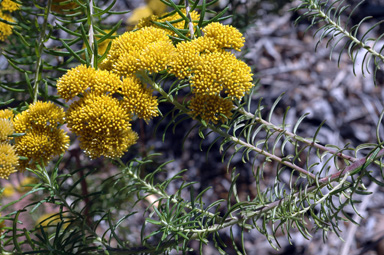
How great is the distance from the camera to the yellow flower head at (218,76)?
0.70 m

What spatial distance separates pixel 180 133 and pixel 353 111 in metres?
1.14

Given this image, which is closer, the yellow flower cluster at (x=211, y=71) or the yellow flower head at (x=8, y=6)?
the yellow flower cluster at (x=211, y=71)

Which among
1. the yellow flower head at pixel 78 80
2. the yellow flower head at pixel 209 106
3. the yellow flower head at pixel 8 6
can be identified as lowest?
the yellow flower head at pixel 209 106

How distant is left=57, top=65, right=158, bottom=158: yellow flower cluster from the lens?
695mm

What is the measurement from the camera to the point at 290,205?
77 cm

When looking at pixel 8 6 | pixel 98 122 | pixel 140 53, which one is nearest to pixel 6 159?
pixel 98 122

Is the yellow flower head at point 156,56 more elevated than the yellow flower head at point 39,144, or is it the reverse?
the yellow flower head at point 156,56

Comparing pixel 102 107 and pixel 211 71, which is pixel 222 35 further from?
pixel 102 107

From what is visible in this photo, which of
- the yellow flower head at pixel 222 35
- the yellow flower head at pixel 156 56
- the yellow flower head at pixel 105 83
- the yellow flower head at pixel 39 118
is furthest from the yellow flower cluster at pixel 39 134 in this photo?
the yellow flower head at pixel 222 35

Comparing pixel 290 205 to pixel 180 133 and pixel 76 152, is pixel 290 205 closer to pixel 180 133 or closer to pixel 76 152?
pixel 76 152

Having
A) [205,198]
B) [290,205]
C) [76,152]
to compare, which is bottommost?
[290,205]

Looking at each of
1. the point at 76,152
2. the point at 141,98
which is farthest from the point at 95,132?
the point at 76,152

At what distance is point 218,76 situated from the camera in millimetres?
694

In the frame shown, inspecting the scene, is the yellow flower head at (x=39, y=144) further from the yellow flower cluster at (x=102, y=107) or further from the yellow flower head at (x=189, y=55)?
the yellow flower head at (x=189, y=55)
